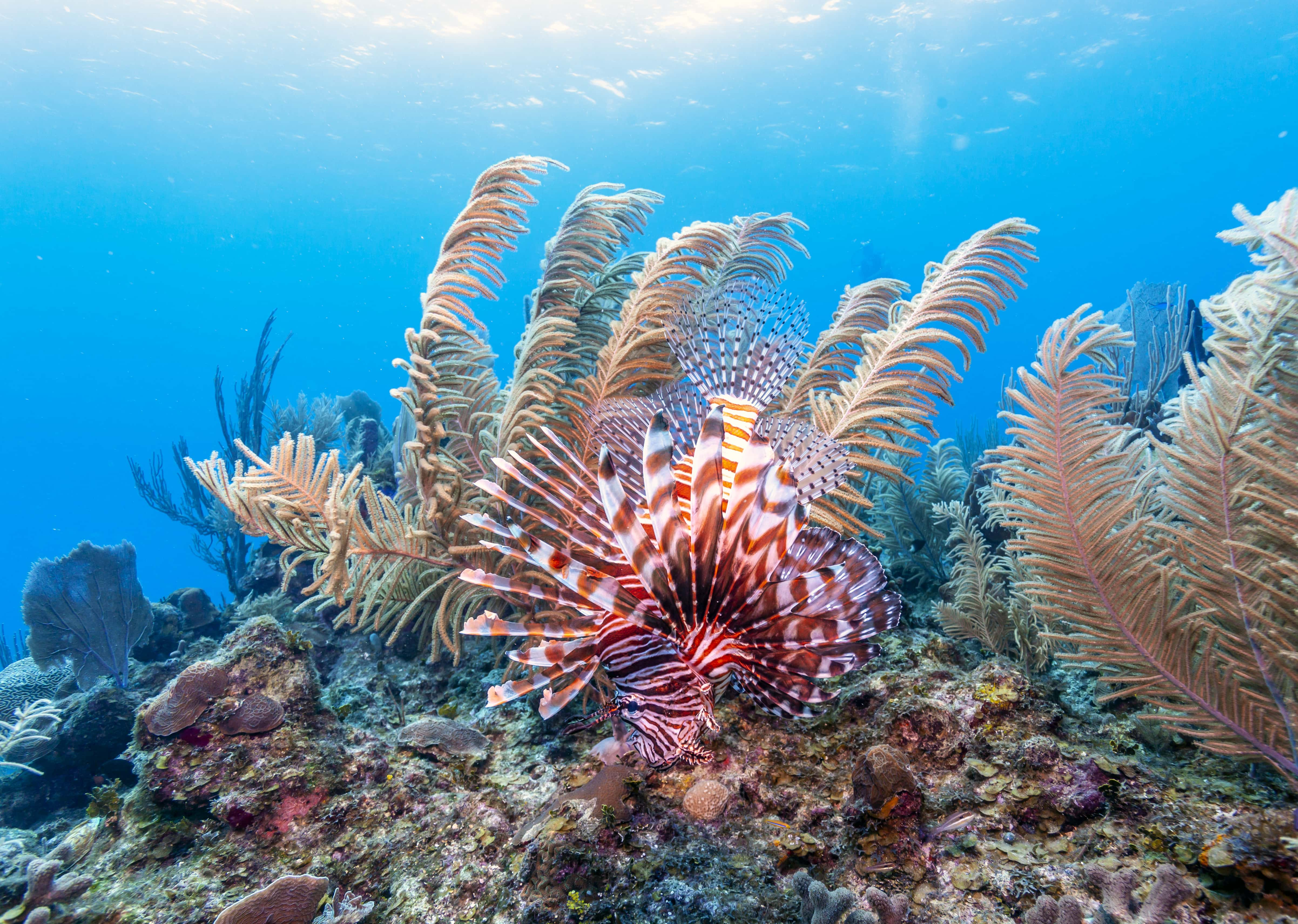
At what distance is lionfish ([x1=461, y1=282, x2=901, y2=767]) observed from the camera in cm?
170

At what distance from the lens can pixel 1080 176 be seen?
64188 mm

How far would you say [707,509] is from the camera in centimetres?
171

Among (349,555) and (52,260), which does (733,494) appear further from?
(52,260)

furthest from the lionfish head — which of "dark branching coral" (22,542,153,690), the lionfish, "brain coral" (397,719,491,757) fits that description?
"dark branching coral" (22,542,153,690)

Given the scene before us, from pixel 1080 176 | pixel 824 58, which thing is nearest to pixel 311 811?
pixel 824 58

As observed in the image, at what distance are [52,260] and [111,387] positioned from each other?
1778 centimetres

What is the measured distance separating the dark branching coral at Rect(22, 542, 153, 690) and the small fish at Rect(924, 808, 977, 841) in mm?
7841

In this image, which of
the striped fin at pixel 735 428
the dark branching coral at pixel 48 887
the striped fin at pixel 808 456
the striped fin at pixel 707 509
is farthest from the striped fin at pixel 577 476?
the dark branching coral at pixel 48 887

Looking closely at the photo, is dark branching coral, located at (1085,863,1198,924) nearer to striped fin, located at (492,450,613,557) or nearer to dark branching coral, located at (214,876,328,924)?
striped fin, located at (492,450,613,557)

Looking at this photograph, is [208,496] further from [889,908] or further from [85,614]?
[889,908]

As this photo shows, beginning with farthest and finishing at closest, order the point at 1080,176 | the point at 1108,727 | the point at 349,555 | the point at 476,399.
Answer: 1. the point at 1080,176
2. the point at 476,399
3. the point at 349,555
4. the point at 1108,727

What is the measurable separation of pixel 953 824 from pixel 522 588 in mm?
1870

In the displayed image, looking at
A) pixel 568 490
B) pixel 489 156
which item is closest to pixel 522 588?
pixel 568 490

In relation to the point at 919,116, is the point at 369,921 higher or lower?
lower
